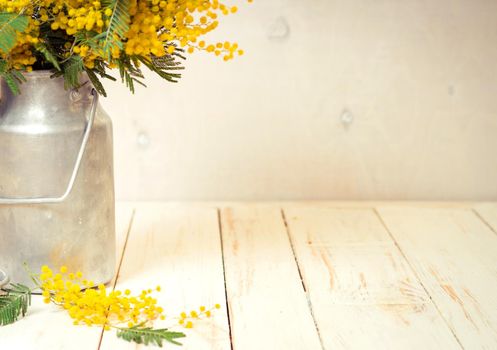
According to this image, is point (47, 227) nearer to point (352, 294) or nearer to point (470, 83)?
point (352, 294)

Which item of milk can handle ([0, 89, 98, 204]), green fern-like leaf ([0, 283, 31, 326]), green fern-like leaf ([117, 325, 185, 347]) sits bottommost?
green fern-like leaf ([117, 325, 185, 347])

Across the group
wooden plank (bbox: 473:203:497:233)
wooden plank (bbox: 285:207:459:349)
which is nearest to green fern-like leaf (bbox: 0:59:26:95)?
wooden plank (bbox: 285:207:459:349)

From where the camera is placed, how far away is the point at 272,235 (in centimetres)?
152

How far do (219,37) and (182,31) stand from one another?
635 millimetres

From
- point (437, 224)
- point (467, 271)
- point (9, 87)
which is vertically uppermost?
point (437, 224)

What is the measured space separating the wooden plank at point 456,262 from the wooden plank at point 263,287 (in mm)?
213

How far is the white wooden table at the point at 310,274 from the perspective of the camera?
1072mm

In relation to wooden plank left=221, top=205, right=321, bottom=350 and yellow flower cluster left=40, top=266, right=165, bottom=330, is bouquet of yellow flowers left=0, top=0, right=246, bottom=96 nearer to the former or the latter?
yellow flower cluster left=40, top=266, right=165, bottom=330

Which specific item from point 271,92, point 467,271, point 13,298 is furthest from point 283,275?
point 271,92

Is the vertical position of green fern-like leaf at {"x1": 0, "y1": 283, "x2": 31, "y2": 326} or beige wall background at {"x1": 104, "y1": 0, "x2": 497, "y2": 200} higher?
beige wall background at {"x1": 104, "y1": 0, "x2": 497, "y2": 200}

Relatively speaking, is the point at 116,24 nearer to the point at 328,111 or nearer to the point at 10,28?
the point at 10,28

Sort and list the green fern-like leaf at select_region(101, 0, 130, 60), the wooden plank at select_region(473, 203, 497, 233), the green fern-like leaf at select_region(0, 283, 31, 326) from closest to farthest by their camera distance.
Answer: the green fern-like leaf at select_region(101, 0, 130, 60), the green fern-like leaf at select_region(0, 283, 31, 326), the wooden plank at select_region(473, 203, 497, 233)

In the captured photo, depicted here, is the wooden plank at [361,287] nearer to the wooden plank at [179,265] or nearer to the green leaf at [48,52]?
the wooden plank at [179,265]

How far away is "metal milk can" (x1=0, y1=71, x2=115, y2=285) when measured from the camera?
1112mm
